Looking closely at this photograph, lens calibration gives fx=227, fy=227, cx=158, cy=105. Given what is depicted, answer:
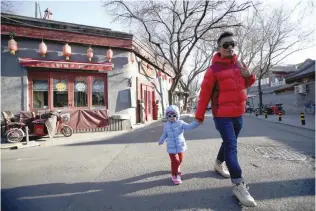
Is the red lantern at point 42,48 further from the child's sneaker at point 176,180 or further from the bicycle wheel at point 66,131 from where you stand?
the child's sneaker at point 176,180

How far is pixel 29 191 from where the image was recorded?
3641 mm

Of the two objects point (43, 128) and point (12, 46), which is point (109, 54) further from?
point (43, 128)

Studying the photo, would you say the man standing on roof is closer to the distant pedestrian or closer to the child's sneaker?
the distant pedestrian

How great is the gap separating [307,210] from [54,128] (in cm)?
880

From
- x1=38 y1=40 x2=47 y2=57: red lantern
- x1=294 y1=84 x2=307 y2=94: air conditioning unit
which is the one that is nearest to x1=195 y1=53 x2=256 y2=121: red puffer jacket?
x1=38 y1=40 x2=47 y2=57: red lantern

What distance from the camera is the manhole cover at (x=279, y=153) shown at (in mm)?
4885

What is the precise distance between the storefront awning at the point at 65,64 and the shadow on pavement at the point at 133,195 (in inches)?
297

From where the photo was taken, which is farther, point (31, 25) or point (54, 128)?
point (31, 25)

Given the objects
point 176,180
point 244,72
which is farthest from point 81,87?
point 244,72

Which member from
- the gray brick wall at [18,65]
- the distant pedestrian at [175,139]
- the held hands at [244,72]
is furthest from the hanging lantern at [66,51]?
the held hands at [244,72]

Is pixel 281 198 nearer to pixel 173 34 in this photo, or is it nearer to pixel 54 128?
pixel 54 128

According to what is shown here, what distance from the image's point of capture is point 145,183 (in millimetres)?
3750

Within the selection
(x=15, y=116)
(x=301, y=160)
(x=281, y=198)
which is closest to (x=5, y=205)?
(x=281, y=198)

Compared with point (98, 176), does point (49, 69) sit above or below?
above
